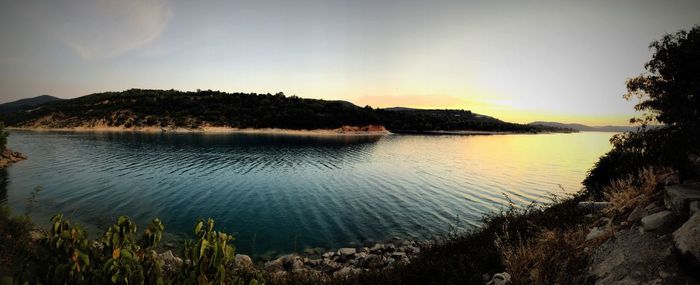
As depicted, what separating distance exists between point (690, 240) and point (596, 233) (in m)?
2.93

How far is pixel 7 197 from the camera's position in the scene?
2244 centimetres

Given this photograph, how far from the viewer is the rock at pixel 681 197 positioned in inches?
A: 249

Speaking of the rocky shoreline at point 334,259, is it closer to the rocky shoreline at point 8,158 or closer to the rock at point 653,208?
the rock at point 653,208

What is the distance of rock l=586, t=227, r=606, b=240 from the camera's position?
7754 millimetres

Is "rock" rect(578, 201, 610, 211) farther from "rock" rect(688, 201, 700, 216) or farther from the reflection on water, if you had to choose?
the reflection on water

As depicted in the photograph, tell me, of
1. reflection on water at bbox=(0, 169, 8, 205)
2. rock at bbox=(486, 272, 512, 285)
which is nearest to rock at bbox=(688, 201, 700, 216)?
rock at bbox=(486, 272, 512, 285)

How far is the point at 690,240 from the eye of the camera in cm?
518

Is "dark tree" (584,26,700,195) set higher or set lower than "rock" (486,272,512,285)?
higher

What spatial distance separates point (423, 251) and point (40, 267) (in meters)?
10.7

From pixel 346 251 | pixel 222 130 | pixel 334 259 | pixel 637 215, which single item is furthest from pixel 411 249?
pixel 222 130

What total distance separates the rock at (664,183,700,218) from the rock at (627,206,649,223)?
0.49 m

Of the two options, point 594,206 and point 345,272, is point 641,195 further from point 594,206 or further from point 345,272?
point 345,272

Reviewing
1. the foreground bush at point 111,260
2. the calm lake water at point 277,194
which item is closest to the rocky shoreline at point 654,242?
the foreground bush at point 111,260

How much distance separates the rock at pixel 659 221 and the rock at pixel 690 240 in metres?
1.14
